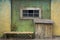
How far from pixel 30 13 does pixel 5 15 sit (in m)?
1.31

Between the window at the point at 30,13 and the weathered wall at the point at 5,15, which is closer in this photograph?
the weathered wall at the point at 5,15

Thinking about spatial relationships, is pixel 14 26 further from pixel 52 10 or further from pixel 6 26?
pixel 52 10

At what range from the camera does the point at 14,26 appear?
10.9 m

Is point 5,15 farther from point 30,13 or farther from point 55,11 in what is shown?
point 55,11

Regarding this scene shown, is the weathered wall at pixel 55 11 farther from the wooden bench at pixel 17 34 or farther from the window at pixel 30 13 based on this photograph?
the wooden bench at pixel 17 34

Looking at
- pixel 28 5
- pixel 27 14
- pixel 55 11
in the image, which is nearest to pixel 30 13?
pixel 27 14

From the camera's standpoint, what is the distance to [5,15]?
1062 centimetres

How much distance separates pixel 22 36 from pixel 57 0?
8.22ft

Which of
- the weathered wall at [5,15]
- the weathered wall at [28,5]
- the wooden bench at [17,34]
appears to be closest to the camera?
the wooden bench at [17,34]

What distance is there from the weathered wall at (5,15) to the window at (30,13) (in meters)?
0.81

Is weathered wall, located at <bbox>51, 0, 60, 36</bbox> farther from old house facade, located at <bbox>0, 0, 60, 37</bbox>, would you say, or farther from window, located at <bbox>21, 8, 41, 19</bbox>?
window, located at <bbox>21, 8, 41, 19</bbox>

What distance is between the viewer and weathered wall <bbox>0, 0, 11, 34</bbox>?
10609mm

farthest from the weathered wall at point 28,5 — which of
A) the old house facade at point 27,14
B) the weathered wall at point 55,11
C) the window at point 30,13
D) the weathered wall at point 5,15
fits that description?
the weathered wall at point 5,15

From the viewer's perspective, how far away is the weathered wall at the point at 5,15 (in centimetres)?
1061
